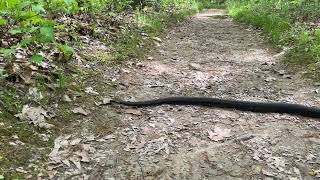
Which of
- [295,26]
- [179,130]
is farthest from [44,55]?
[295,26]

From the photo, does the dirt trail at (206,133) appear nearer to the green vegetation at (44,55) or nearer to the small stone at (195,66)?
the small stone at (195,66)

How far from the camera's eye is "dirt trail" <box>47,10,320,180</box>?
3.49 metres

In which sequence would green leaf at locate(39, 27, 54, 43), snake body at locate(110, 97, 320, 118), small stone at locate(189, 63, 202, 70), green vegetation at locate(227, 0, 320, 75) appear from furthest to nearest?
green vegetation at locate(227, 0, 320, 75) → small stone at locate(189, 63, 202, 70) → snake body at locate(110, 97, 320, 118) → green leaf at locate(39, 27, 54, 43)

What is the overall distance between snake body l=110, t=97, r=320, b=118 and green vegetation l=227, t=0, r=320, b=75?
5.76ft

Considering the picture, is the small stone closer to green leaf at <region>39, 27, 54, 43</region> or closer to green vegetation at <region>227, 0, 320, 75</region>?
green vegetation at <region>227, 0, 320, 75</region>

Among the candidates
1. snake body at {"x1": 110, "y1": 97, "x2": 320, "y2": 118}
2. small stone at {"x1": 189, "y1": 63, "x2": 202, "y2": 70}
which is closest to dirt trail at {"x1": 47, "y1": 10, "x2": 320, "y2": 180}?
small stone at {"x1": 189, "y1": 63, "x2": 202, "y2": 70}

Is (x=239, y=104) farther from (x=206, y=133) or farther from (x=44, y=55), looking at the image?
(x=44, y=55)

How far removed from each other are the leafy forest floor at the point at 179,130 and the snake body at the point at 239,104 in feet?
0.37

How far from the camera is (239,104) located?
16.1 ft

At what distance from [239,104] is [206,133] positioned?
2.94 ft

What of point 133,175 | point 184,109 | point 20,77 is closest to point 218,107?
point 184,109

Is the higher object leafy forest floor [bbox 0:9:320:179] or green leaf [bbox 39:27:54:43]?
green leaf [bbox 39:27:54:43]

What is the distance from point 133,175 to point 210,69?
3.84 meters

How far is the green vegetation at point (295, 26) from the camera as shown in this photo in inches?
280
